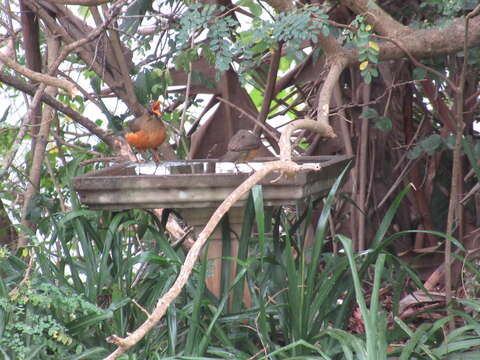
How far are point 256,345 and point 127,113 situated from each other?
190 cm

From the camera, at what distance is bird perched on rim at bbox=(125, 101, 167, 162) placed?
380 centimetres

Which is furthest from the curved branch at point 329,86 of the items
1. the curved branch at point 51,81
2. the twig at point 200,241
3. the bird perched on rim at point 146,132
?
the bird perched on rim at point 146,132

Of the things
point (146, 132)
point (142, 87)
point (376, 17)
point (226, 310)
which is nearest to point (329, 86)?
point (376, 17)

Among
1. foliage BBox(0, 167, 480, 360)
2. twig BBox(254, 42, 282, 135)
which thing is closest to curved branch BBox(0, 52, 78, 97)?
→ foliage BBox(0, 167, 480, 360)

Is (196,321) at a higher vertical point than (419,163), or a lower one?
lower

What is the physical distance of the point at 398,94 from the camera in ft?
15.2

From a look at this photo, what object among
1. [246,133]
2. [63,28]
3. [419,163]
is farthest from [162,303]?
[419,163]

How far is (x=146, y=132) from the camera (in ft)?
12.5

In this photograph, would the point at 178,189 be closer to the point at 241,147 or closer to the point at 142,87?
the point at 241,147

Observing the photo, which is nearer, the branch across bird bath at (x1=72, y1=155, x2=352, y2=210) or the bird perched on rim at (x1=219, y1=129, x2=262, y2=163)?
the branch across bird bath at (x1=72, y1=155, x2=352, y2=210)

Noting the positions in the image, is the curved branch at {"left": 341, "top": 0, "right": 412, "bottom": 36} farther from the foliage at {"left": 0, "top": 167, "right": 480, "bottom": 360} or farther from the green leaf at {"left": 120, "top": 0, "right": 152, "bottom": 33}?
the green leaf at {"left": 120, "top": 0, "right": 152, "bottom": 33}

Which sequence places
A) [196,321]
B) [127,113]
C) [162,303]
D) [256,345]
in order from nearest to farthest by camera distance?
[162,303], [196,321], [256,345], [127,113]

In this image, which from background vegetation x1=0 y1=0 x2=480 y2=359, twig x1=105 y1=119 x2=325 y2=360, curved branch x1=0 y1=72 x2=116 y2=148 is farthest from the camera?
curved branch x1=0 y1=72 x2=116 y2=148

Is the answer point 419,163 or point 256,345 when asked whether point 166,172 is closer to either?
point 256,345
